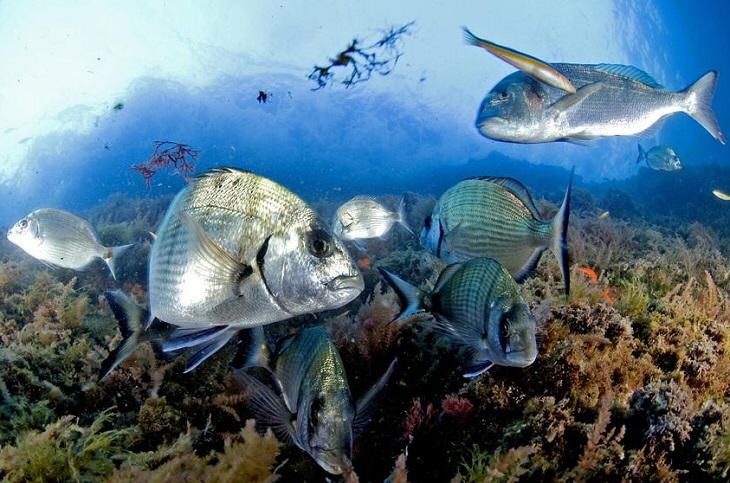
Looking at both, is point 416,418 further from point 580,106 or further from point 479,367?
point 580,106

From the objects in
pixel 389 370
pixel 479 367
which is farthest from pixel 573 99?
pixel 389 370

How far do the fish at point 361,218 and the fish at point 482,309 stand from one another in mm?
4447

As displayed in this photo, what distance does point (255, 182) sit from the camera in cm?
170

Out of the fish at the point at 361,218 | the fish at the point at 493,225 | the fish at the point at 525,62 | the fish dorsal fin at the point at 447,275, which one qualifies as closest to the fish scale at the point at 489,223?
the fish at the point at 493,225

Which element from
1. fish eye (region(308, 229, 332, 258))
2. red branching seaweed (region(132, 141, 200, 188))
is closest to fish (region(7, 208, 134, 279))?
red branching seaweed (region(132, 141, 200, 188))

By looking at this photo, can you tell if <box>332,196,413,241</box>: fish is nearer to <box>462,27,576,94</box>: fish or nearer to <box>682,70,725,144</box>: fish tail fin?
<box>682,70,725,144</box>: fish tail fin

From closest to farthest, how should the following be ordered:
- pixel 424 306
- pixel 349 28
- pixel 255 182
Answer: pixel 255 182
pixel 424 306
pixel 349 28

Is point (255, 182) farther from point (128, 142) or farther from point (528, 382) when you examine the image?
point (128, 142)

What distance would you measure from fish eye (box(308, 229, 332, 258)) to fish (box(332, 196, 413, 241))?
531 cm

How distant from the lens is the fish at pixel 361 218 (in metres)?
6.87

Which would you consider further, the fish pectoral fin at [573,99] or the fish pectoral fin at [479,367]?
the fish pectoral fin at [573,99]

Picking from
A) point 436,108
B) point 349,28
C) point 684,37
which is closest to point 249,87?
point 349,28

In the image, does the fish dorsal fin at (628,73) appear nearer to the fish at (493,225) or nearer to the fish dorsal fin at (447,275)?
the fish at (493,225)

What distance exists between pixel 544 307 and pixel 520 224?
0.97 metres
